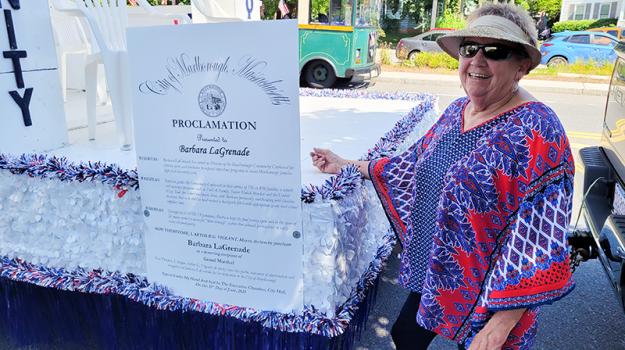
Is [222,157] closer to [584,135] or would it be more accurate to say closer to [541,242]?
[541,242]

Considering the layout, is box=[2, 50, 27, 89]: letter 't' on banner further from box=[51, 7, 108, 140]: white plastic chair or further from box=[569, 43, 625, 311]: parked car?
box=[569, 43, 625, 311]: parked car

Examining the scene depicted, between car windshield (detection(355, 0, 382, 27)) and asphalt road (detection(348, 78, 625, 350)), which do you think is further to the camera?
car windshield (detection(355, 0, 382, 27))

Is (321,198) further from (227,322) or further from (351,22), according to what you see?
(351,22)

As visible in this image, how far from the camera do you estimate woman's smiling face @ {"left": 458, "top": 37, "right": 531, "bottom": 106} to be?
154cm

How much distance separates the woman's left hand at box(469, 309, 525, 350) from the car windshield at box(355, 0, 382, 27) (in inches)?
356

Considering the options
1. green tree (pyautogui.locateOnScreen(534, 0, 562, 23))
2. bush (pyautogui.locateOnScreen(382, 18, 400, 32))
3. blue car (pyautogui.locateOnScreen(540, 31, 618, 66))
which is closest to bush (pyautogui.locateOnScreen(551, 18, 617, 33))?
green tree (pyautogui.locateOnScreen(534, 0, 562, 23))

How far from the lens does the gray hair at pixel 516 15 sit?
1532 millimetres

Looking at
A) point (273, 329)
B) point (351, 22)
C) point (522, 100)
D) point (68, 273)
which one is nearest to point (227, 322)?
point (273, 329)

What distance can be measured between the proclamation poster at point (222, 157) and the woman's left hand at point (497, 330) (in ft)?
2.12

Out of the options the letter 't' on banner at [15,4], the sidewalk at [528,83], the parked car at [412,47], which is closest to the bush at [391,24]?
the parked car at [412,47]

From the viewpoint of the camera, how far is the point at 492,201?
4.83ft

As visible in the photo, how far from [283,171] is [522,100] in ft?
2.54

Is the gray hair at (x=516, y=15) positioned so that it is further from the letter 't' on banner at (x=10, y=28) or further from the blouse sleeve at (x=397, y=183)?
the letter 't' on banner at (x=10, y=28)

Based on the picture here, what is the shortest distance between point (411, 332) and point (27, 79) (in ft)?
6.72
